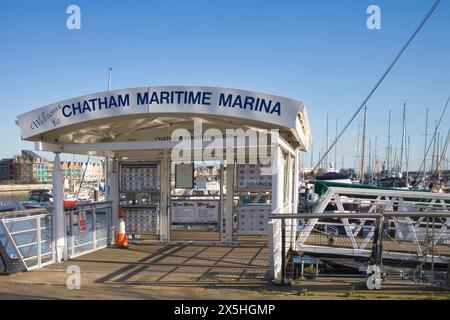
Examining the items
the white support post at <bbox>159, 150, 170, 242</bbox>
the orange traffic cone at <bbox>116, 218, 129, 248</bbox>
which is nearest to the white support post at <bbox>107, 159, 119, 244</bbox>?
the orange traffic cone at <bbox>116, 218, 129, 248</bbox>

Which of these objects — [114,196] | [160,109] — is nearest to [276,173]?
[160,109]

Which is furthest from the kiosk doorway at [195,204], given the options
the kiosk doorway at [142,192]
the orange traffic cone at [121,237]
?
the orange traffic cone at [121,237]

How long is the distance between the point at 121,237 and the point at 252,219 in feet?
11.0

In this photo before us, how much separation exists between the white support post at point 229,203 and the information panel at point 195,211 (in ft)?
0.96

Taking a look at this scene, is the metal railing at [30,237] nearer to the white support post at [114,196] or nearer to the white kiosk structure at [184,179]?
the white kiosk structure at [184,179]

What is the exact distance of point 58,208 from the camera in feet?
28.6

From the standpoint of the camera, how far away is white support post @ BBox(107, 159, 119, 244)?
11117 mm

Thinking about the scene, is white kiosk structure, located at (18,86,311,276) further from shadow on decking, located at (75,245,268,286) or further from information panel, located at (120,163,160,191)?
shadow on decking, located at (75,245,268,286)

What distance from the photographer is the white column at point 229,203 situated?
1084 centimetres

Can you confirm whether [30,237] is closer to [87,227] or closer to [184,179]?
[87,227]

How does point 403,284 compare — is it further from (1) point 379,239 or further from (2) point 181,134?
(2) point 181,134

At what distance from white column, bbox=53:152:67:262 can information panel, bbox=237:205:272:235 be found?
13.9ft

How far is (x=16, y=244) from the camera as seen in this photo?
26.1ft
